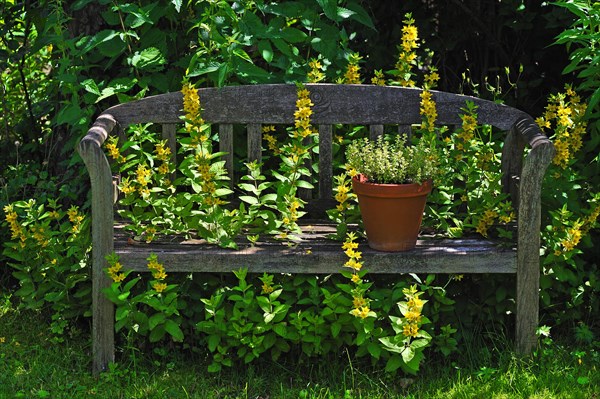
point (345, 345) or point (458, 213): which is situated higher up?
point (458, 213)

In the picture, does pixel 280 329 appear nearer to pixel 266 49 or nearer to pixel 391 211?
pixel 391 211

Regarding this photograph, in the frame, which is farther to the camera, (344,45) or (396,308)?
(344,45)

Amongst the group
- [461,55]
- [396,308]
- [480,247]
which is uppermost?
[461,55]

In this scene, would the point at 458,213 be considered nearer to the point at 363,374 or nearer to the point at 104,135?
the point at 363,374

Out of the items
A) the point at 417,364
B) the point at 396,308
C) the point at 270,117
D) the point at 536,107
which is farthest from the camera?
the point at 536,107

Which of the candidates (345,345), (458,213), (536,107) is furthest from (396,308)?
(536,107)

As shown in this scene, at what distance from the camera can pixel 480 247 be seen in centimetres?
405

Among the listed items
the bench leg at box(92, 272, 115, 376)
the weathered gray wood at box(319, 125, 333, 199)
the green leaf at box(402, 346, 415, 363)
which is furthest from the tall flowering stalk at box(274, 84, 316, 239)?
the bench leg at box(92, 272, 115, 376)

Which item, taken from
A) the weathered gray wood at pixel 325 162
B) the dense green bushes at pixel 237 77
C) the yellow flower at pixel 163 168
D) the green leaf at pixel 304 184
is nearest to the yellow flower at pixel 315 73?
the dense green bushes at pixel 237 77

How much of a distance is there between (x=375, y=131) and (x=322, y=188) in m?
0.36

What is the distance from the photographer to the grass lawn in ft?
13.0

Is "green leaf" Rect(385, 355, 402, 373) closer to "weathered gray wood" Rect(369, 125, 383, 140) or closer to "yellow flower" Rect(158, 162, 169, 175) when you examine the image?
"weathered gray wood" Rect(369, 125, 383, 140)

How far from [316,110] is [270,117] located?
214mm

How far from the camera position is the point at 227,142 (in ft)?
14.6
